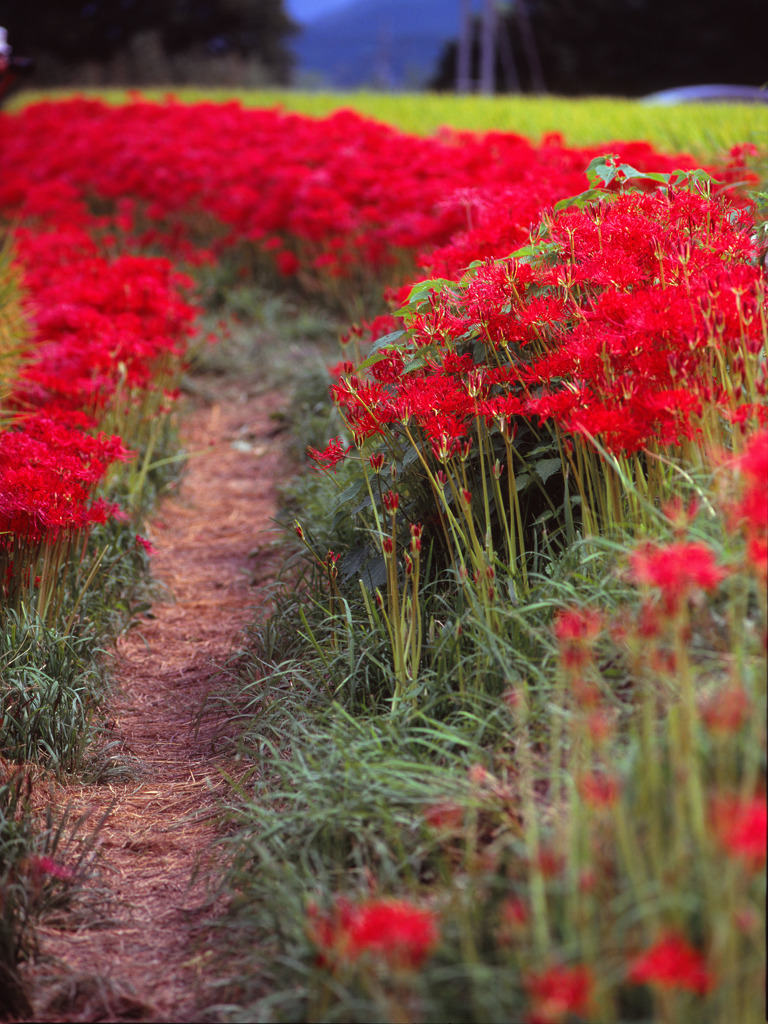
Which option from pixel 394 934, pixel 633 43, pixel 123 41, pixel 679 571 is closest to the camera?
pixel 394 934

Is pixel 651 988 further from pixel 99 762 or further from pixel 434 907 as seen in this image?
pixel 99 762

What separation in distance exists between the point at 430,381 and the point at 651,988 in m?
1.48

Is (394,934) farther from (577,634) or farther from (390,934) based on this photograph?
(577,634)

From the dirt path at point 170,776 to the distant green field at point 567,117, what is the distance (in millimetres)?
3078

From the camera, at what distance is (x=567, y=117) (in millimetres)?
8367

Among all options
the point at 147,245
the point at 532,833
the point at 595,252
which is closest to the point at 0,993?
the point at 532,833

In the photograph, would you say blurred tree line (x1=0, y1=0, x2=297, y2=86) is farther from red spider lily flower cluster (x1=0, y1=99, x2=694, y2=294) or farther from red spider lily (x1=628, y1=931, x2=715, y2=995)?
red spider lily (x1=628, y1=931, x2=715, y2=995)

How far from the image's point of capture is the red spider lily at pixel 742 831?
1.17 metres

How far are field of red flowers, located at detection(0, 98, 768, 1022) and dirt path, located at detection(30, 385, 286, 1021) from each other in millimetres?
257

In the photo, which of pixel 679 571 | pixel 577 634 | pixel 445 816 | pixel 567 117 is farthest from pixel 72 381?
pixel 567 117

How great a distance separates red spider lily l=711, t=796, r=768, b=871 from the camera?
3.84 feet

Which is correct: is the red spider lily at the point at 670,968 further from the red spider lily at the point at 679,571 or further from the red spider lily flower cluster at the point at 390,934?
the red spider lily at the point at 679,571

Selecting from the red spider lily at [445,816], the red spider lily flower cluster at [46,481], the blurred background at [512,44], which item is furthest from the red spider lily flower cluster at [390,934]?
the blurred background at [512,44]

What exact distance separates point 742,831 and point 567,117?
26.7 feet
